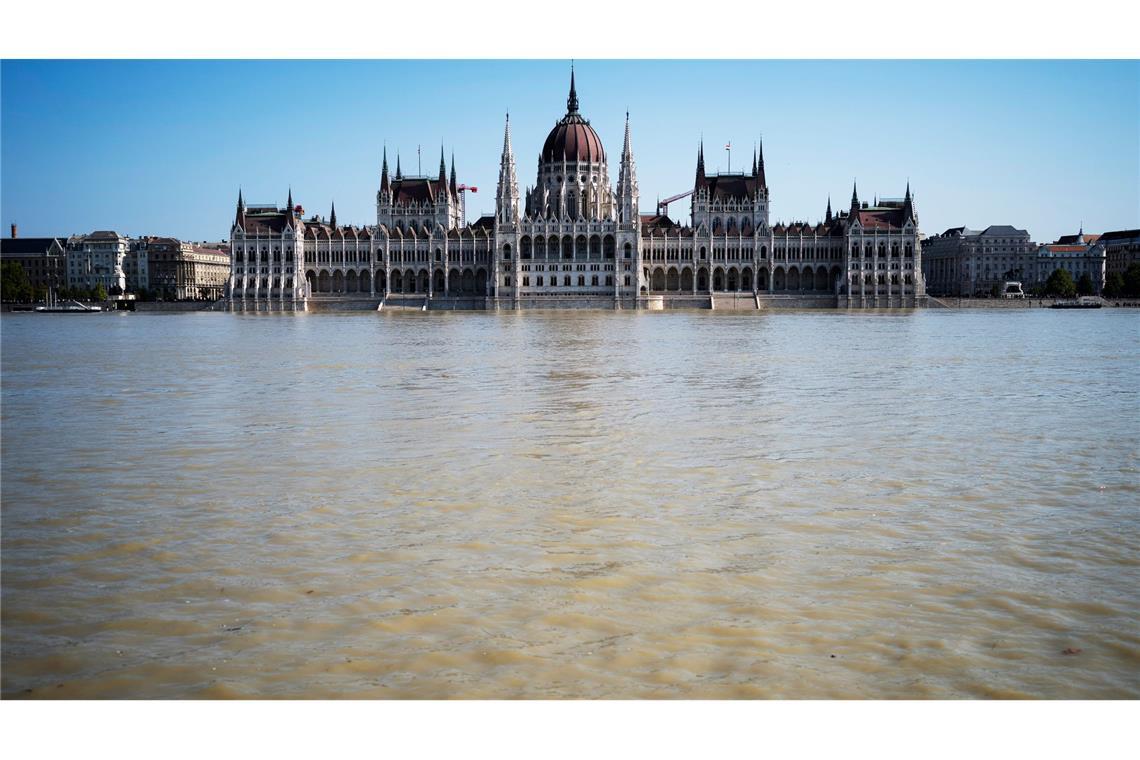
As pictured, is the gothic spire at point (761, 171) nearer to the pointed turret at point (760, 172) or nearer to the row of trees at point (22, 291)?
the pointed turret at point (760, 172)

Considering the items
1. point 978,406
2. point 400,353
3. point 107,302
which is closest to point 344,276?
point 107,302

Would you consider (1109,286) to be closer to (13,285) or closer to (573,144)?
(573,144)

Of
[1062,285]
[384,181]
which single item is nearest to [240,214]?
[384,181]

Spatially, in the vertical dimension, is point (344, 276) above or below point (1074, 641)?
above

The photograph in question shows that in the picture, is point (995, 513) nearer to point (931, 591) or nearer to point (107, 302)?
point (931, 591)

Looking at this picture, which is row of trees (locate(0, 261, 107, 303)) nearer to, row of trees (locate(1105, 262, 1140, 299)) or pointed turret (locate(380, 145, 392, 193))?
pointed turret (locate(380, 145, 392, 193))

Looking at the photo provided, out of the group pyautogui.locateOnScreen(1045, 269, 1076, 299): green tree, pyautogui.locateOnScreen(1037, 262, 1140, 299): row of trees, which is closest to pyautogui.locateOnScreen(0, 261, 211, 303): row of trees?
pyautogui.locateOnScreen(1045, 269, 1076, 299): green tree
